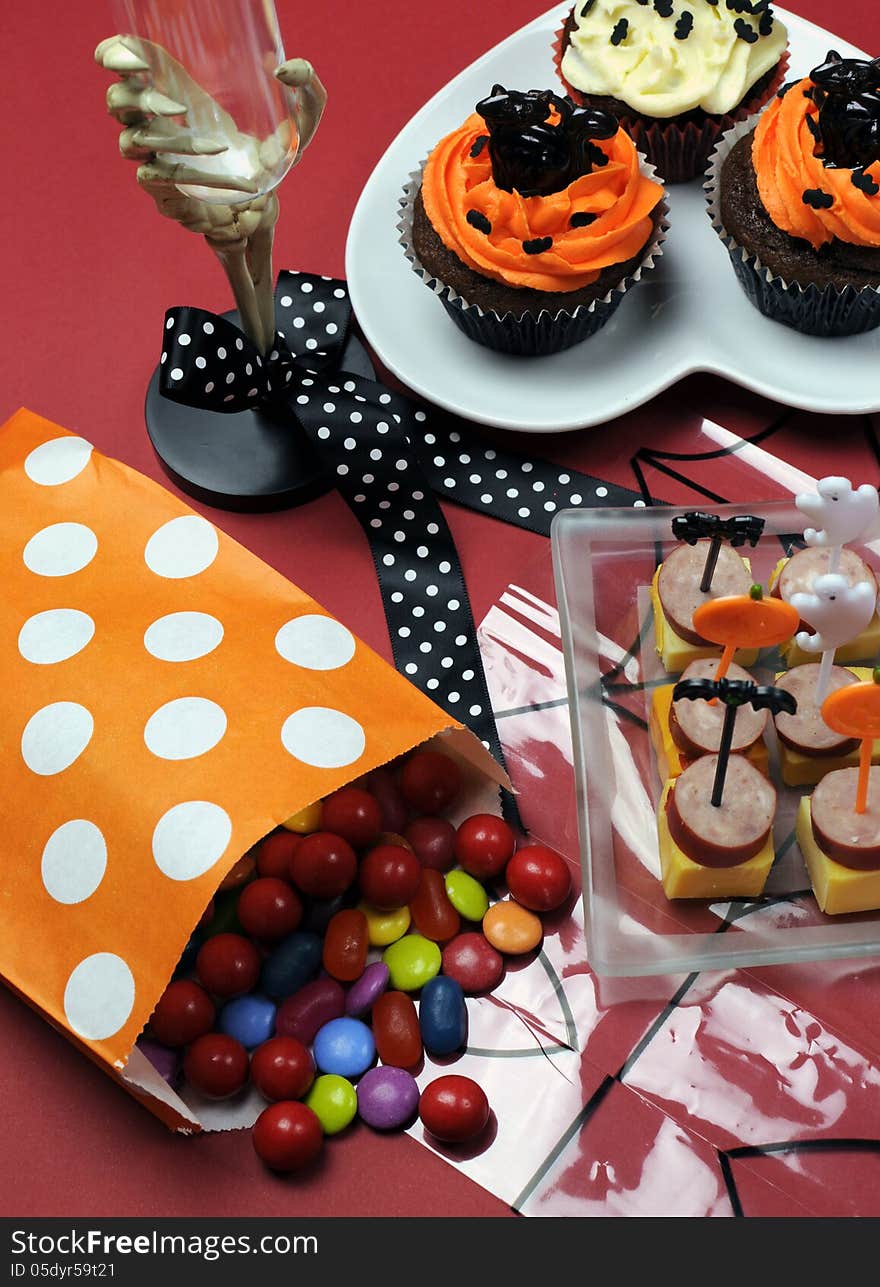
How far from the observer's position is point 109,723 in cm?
134

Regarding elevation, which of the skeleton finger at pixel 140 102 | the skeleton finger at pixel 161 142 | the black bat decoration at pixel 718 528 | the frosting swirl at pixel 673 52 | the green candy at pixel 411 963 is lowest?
the green candy at pixel 411 963

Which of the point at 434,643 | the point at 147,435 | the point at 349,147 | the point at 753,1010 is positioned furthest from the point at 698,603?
the point at 349,147

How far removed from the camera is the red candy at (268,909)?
136cm

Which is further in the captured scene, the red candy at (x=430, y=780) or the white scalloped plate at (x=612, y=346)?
the white scalloped plate at (x=612, y=346)

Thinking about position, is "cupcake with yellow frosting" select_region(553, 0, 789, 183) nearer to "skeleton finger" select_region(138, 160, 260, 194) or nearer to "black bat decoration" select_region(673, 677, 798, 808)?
"skeleton finger" select_region(138, 160, 260, 194)

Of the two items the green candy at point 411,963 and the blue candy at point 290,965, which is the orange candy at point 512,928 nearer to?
the green candy at point 411,963

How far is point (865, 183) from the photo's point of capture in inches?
61.4

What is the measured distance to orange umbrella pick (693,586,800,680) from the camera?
1.30 m

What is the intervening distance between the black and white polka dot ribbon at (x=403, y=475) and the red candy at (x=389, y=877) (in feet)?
0.64

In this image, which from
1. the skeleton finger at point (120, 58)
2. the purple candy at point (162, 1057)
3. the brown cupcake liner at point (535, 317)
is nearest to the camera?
the skeleton finger at point (120, 58)

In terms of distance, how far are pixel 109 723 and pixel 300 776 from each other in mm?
193

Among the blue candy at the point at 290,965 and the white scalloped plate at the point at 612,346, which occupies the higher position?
the white scalloped plate at the point at 612,346

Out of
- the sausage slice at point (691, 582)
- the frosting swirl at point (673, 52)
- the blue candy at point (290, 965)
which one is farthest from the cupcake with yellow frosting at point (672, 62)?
the blue candy at point (290, 965)

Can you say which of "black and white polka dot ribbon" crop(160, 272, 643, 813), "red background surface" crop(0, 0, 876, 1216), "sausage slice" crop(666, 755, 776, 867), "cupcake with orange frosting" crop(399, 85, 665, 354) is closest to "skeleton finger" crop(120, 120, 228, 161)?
"black and white polka dot ribbon" crop(160, 272, 643, 813)
